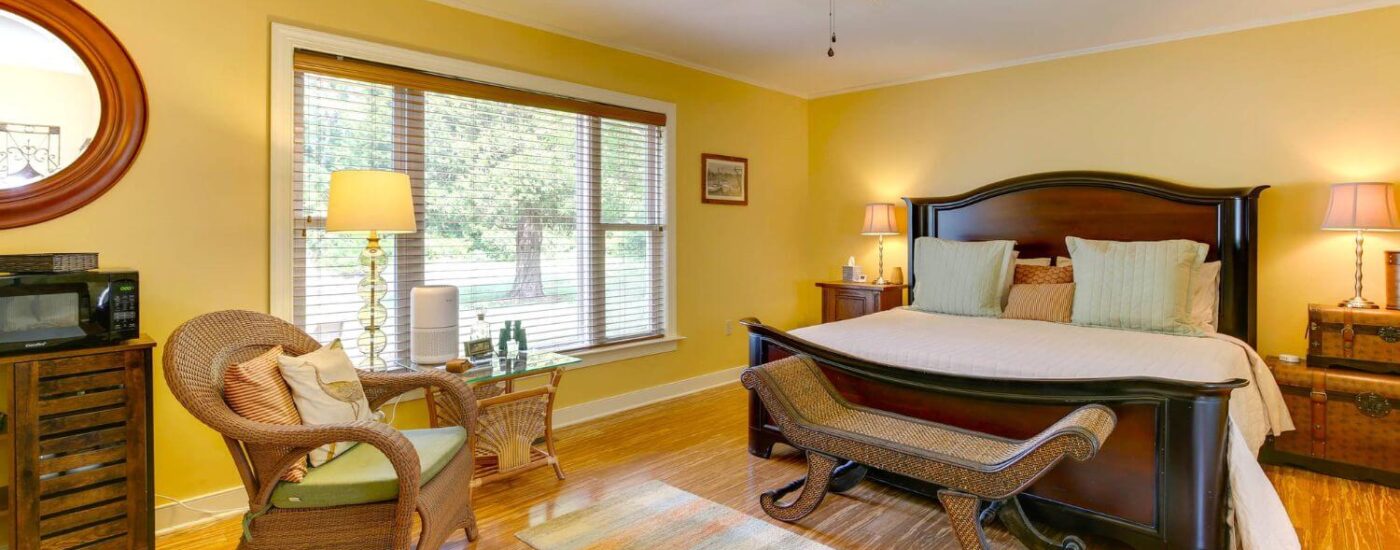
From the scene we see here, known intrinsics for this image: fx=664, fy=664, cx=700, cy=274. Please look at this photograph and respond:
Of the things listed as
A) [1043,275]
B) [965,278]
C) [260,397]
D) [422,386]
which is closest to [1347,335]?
[1043,275]

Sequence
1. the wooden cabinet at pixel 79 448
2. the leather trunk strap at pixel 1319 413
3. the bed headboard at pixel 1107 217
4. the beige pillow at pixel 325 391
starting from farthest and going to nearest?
1. the bed headboard at pixel 1107 217
2. the leather trunk strap at pixel 1319 413
3. the beige pillow at pixel 325 391
4. the wooden cabinet at pixel 79 448

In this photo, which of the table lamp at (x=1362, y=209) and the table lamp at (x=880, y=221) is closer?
the table lamp at (x=1362, y=209)

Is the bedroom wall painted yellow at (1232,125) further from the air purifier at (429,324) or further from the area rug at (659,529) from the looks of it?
the air purifier at (429,324)

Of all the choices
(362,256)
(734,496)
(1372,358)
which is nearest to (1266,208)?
(1372,358)

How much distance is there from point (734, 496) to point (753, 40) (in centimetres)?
267

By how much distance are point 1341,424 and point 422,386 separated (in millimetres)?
4061

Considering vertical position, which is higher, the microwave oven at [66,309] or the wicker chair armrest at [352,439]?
the microwave oven at [66,309]

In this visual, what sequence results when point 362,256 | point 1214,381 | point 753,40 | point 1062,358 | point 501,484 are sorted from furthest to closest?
point 753,40, point 501,484, point 362,256, point 1062,358, point 1214,381

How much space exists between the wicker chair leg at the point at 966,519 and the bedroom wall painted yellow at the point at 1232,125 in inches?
109

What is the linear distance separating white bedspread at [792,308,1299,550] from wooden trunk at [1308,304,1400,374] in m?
0.38

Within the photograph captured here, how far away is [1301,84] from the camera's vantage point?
11.6 ft

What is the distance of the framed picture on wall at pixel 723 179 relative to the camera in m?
4.75

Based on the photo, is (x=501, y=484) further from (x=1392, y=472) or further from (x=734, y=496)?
(x=1392, y=472)

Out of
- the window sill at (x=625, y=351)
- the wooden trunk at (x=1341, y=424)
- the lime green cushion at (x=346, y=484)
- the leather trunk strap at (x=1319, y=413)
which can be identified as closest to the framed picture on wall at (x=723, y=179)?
the window sill at (x=625, y=351)
